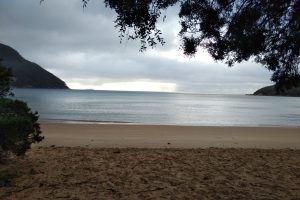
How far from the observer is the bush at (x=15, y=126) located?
7.60m

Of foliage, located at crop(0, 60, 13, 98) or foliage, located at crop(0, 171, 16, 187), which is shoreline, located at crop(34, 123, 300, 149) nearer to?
foliage, located at crop(0, 60, 13, 98)

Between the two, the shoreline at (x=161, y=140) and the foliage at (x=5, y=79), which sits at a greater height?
the foliage at (x=5, y=79)

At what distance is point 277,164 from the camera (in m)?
9.51

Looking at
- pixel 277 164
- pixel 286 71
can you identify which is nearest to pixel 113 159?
pixel 277 164

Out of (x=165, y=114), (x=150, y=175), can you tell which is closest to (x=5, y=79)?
(x=150, y=175)

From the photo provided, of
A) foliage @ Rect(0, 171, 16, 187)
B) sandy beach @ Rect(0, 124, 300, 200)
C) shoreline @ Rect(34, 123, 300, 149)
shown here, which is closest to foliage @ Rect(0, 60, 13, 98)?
sandy beach @ Rect(0, 124, 300, 200)

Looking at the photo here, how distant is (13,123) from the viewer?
755cm

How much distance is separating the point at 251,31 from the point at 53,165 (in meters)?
5.16

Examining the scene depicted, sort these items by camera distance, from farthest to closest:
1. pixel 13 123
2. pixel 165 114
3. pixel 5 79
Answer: pixel 165 114 < pixel 5 79 < pixel 13 123

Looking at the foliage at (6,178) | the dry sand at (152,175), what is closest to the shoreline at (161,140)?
the dry sand at (152,175)

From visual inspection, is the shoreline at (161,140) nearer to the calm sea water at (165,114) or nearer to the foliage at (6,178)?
the foliage at (6,178)

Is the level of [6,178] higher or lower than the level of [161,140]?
higher

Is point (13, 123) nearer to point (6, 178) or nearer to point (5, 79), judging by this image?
point (6, 178)

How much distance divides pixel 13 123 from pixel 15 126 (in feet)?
0.34
